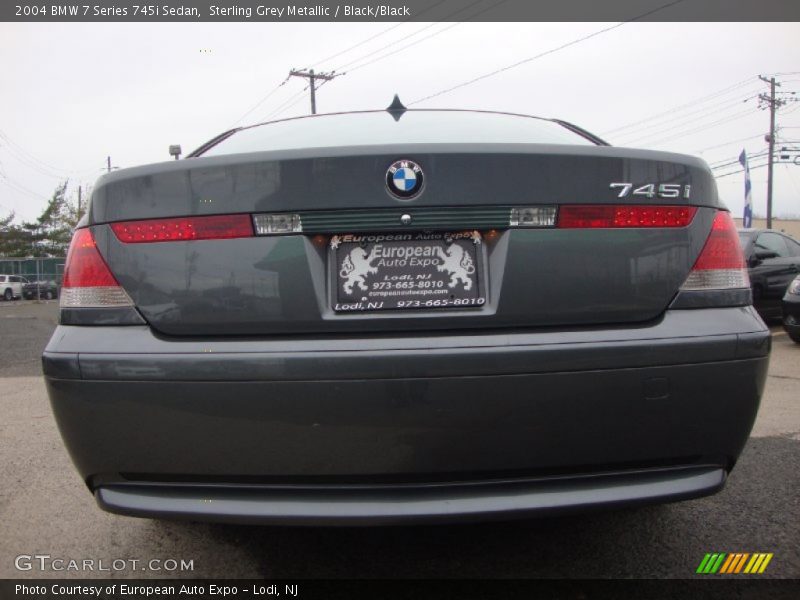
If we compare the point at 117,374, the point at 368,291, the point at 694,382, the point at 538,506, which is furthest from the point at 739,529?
the point at 117,374

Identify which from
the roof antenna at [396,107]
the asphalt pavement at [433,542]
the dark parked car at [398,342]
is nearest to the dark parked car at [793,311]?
the asphalt pavement at [433,542]

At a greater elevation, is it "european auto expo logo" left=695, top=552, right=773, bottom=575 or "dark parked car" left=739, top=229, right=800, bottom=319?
"dark parked car" left=739, top=229, right=800, bottom=319

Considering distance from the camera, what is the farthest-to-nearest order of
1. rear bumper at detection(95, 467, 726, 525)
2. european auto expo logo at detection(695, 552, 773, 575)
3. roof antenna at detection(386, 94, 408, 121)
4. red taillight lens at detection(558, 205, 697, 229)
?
roof antenna at detection(386, 94, 408, 121) → european auto expo logo at detection(695, 552, 773, 575) → red taillight lens at detection(558, 205, 697, 229) → rear bumper at detection(95, 467, 726, 525)

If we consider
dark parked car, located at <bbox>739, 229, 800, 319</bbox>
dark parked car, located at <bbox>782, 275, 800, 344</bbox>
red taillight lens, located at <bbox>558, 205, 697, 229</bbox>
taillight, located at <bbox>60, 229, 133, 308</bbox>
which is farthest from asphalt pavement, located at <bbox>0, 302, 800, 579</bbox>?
dark parked car, located at <bbox>739, 229, 800, 319</bbox>

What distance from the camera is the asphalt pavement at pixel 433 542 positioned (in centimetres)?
216

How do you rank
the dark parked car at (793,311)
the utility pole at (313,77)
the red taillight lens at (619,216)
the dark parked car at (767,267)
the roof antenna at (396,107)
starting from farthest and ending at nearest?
the utility pole at (313,77) → the dark parked car at (767,267) → the dark parked car at (793,311) → the roof antenna at (396,107) → the red taillight lens at (619,216)

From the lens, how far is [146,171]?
1814mm

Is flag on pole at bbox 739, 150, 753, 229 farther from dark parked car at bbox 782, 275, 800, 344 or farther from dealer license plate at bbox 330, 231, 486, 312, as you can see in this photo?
dealer license plate at bbox 330, 231, 486, 312

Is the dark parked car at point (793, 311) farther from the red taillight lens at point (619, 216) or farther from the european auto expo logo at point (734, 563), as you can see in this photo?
the red taillight lens at point (619, 216)

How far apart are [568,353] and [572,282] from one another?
20 centimetres

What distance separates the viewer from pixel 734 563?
84.8 inches

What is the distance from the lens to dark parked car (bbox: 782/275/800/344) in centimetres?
741

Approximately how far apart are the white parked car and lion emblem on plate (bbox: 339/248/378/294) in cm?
3688

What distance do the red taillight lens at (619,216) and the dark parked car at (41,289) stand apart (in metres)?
34.6
